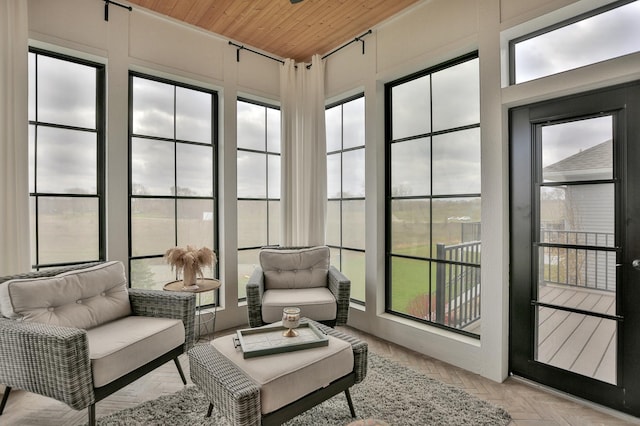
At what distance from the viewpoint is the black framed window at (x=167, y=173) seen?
310cm

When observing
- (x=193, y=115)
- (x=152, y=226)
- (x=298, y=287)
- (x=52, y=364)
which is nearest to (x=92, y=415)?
(x=52, y=364)

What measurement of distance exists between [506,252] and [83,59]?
3815mm

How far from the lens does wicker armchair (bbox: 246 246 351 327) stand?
111 inches

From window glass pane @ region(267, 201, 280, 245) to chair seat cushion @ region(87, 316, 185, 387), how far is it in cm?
180

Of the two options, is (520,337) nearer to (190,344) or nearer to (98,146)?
(190,344)

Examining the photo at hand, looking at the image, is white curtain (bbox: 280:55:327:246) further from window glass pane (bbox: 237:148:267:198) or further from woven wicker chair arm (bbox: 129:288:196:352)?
woven wicker chair arm (bbox: 129:288:196:352)

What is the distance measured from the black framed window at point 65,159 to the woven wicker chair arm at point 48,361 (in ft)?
3.48

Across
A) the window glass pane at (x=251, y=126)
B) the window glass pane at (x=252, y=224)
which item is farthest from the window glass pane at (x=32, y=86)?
the window glass pane at (x=252, y=224)

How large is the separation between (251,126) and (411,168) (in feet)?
6.24

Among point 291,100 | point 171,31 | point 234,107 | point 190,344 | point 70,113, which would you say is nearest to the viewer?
point 190,344

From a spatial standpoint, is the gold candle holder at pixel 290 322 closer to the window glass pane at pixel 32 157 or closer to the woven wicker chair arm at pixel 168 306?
the woven wicker chair arm at pixel 168 306

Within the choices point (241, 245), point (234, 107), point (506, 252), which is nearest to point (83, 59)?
point (234, 107)

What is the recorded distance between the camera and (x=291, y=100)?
12.7 feet

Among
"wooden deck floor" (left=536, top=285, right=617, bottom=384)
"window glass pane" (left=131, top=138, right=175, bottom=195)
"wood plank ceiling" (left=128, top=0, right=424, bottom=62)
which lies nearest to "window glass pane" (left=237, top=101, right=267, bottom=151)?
"wood plank ceiling" (left=128, top=0, right=424, bottom=62)
